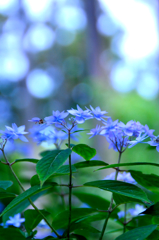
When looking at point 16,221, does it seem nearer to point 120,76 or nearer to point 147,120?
point 147,120

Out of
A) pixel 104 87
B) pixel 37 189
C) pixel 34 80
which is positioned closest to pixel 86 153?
pixel 37 189

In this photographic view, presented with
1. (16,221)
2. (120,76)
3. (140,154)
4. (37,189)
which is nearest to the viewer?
(37,189)

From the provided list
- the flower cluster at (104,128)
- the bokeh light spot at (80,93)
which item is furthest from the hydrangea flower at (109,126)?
the bokeh light spot at (80,93)

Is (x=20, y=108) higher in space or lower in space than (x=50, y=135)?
higher

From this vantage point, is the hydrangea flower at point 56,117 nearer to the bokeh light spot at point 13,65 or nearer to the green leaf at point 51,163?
the green leaf at point 51,163

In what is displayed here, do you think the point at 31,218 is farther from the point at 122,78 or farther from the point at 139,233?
the point at 122,78

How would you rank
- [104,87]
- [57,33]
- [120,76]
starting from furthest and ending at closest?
[57,33]
[120,76]
[104,87]

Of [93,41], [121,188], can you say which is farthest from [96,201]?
[93,41]
